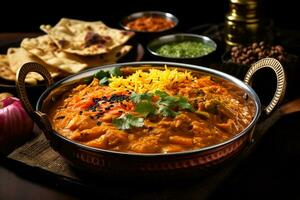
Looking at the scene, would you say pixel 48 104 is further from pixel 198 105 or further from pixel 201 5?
pixel 201 5

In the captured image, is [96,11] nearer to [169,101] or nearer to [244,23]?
[244,23]

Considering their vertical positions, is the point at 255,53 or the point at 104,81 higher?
the point at 104,81

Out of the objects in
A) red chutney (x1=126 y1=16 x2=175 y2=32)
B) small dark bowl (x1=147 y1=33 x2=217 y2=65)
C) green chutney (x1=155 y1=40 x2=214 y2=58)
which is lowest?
red chutney (x1=126 y1=16 x2=175 y2=32)

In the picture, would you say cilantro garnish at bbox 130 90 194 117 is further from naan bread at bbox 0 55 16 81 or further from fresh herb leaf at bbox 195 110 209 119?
naan bread at bbox 0 55 16 81

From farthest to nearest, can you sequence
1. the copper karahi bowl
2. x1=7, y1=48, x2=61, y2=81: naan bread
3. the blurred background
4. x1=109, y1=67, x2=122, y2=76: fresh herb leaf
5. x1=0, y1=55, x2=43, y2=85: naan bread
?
the blurred background, x1=7, y1=48, x2=61, y2=81: naan bread, x1=0, y1=55, x2=43, y2=85: naan bread, x1=109, y1=67, x2=122, y2=76: fresh herb leaf, the copper karahi bowl

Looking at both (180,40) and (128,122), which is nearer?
(128,122)

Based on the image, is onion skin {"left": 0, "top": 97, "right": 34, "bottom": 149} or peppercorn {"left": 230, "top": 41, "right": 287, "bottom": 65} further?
peppercorn {"left": 230, "top": 41, "right": 287, "bottom": 65}

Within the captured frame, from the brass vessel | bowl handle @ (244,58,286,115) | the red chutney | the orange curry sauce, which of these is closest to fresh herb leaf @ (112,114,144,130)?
the orange curry sauce

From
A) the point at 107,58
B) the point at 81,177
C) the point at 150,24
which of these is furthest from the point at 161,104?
the point at 150,24
